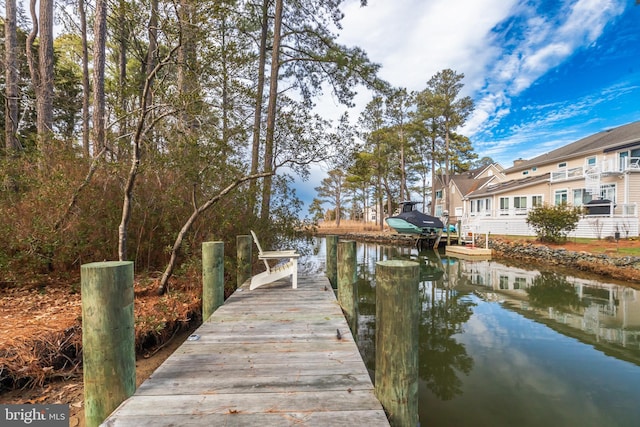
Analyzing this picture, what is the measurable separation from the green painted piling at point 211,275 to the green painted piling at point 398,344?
2692 millimetres

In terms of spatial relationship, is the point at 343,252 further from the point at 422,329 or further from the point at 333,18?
the point at 333,18

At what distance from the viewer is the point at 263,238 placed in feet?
24.2

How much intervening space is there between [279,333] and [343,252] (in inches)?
58.1

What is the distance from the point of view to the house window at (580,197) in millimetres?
18219

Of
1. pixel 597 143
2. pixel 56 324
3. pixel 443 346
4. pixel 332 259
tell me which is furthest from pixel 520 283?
pixel 597 143

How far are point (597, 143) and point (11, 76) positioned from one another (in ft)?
99.6

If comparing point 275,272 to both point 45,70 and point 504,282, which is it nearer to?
point 45,70

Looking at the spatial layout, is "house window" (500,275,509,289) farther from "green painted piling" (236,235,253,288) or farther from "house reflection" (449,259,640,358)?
"green painted piling" (236,235,253,288)

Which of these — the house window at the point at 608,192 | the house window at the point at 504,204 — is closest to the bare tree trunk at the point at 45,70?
the house window at the point at 608,192

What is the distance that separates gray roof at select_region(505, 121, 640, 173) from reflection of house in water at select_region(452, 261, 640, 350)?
43.2 ft

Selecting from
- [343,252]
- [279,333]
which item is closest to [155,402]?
[279,333]

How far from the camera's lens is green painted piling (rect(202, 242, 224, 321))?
3.88 meters

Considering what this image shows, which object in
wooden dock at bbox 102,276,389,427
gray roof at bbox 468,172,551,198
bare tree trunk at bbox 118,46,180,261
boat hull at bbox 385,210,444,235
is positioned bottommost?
wooden dock at bbox 102,276,389,427

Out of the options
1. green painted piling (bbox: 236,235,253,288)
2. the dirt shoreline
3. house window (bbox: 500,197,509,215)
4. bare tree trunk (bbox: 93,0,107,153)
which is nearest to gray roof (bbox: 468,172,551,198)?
house window (bbox: 500,197,509,215)
